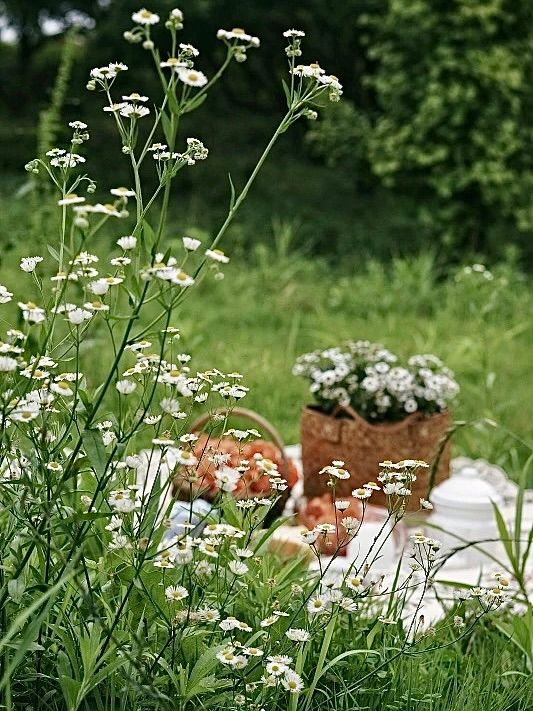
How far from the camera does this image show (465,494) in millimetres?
2535

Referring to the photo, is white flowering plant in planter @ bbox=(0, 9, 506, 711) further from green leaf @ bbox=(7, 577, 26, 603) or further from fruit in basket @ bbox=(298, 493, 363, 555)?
fruit in basket @ bbox=(298, 493, 363, 555)

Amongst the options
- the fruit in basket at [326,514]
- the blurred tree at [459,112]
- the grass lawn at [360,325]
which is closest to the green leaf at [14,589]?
the fruit in basket at [326,514]

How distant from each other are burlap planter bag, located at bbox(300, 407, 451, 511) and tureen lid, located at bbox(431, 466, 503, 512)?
0.37 ft

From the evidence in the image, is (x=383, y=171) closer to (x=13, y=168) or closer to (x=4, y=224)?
(x=4, y=224)

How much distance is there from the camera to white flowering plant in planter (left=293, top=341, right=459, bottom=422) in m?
2.71

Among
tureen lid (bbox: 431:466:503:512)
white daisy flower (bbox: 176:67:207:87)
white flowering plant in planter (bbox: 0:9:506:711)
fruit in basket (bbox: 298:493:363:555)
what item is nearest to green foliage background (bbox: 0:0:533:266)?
tureen lid (bbox: 431:466:503:512)

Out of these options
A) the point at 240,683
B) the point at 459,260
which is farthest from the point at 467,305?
the point at 240,683

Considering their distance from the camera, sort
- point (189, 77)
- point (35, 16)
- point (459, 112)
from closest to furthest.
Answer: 1. point (189, 77)
2. point (459, 112)
3. point (35, 16)

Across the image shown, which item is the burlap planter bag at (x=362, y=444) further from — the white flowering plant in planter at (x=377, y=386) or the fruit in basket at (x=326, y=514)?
the fruit in basket at (x=326, y=514)

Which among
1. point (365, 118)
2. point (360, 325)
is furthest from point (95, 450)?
point (365, 118)

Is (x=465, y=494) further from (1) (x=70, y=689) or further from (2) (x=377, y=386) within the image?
(1) (x=70, y=689)

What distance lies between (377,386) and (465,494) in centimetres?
35

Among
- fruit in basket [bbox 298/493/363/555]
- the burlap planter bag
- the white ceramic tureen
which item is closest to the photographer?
fruit in basket [bbox 298/493/363/555]

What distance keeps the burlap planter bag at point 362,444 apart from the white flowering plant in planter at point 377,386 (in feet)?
0.10
